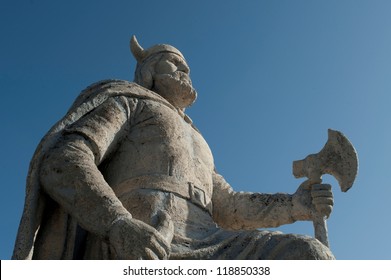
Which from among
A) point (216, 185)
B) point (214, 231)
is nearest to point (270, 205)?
point (216, 185)

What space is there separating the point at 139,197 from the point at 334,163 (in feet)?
6.88

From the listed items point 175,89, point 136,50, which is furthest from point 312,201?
point 136,50

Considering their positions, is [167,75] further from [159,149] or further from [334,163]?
[334,163]

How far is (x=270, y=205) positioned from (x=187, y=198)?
Result: 1.32 metres

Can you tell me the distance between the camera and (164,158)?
23.7ft

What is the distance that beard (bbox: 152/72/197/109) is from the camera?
8.66 metres

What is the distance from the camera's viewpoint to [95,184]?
6.37 meters

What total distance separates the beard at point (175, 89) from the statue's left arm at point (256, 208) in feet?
3.35

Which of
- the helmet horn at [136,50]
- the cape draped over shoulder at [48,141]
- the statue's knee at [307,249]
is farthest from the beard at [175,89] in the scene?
the statue's knee at [307,249]

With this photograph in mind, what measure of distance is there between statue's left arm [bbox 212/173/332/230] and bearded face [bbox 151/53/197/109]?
103 centimetres

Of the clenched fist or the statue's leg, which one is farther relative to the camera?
the clenched fist

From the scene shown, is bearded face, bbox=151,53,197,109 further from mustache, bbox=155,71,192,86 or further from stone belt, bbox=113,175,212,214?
stone belt, bbox=113,175,212,214

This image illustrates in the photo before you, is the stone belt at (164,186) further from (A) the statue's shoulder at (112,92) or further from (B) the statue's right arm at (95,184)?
(A) the statue's shoulder at (112,92)

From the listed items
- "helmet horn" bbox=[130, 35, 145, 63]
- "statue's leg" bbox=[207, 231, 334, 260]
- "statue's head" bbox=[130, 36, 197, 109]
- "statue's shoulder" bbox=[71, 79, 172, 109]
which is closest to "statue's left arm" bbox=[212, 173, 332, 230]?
"statue's head" bbox=[130, 36, 197, 109]
